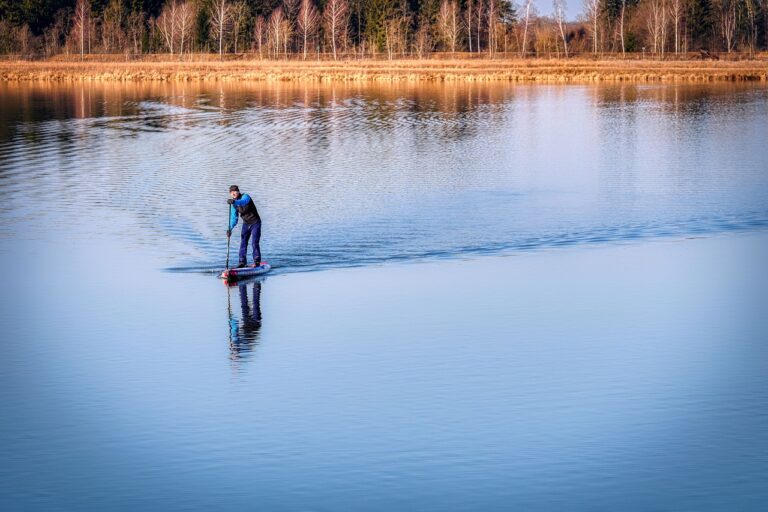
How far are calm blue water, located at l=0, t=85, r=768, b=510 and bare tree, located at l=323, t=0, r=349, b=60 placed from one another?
312 feet

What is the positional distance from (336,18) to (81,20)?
3040 centimetres

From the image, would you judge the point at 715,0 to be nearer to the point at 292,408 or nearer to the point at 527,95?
the point at 527,95

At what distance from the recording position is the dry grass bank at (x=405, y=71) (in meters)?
100

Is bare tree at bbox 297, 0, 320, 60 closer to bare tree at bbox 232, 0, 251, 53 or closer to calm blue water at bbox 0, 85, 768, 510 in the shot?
bare tree at bbox 232, 0, 251, 53

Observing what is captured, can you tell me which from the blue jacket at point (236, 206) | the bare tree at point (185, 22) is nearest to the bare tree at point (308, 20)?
the bare tree at point (185, 22)

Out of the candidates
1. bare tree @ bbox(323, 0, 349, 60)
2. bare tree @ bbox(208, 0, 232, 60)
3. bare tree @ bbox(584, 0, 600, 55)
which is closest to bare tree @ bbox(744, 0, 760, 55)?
bare tree @ bbox(584, 0, 600, 55)

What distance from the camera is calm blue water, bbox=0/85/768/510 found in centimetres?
1284

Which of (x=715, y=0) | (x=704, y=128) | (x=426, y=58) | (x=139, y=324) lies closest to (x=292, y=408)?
(x=139, y=324)

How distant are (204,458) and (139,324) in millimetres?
6690

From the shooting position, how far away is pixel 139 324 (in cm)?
1953

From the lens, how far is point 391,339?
18500mm

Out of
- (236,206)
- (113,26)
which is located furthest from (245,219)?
(113,26)

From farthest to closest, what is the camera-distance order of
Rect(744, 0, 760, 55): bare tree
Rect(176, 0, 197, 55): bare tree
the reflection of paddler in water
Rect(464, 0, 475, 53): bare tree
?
Rect(744, 0, 760, 55): bare tree < Rect(464, 0, 475, 53): bare tree < Rect(176, 0, 197, 55): bare tree < the reflection of paddler in water

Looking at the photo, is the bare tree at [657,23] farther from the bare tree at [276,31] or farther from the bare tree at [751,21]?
the bare tree at [276,31]
